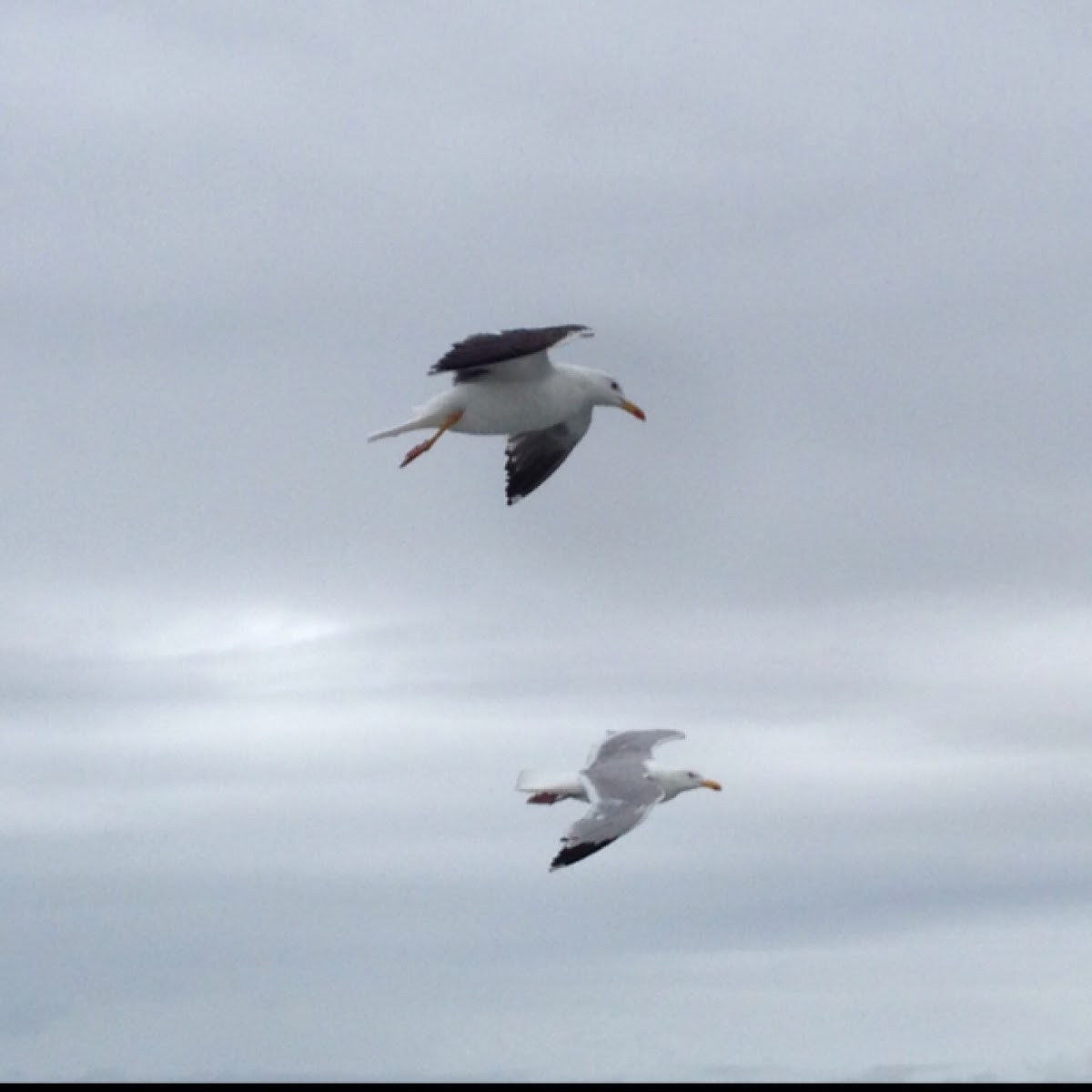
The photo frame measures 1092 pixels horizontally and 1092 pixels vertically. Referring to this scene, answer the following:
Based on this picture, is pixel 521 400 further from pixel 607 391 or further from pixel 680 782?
pixel 680 782

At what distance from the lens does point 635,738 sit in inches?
1896

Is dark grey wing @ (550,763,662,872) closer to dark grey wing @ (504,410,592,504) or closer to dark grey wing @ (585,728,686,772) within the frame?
dark grey wing @ (585,728,686,772)

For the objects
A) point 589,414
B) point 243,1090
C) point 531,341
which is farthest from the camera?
point 243,1090

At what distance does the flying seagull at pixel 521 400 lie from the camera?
129 ft

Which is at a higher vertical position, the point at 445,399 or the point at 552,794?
the point at 445,399

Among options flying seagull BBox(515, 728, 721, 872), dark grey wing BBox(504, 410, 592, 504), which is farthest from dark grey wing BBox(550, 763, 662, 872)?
dark grey wing BBox(504, 410, 592, 504)

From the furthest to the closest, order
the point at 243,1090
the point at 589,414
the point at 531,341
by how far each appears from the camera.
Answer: the point at 243,1090 < the point at 589,414 < the point at 531,341

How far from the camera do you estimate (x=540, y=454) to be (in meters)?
44.1

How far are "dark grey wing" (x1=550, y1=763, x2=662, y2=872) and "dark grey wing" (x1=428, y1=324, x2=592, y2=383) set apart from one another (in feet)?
25.8

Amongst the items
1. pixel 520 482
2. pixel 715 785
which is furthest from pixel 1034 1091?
pixel 520 482

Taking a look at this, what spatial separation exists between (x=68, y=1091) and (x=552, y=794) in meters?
10.9

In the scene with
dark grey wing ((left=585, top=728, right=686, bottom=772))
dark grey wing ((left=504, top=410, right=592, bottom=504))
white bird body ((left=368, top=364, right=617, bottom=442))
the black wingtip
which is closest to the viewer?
the black wingtip

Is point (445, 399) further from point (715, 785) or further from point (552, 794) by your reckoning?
point (715, 785)

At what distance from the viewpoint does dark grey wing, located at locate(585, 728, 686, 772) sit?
153 feet
